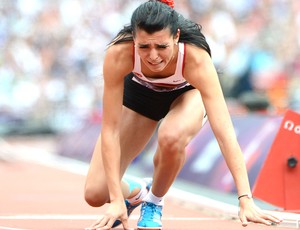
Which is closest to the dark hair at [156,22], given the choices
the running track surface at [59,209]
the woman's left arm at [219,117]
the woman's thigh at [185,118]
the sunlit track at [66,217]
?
the woman's left arm at [219,117]

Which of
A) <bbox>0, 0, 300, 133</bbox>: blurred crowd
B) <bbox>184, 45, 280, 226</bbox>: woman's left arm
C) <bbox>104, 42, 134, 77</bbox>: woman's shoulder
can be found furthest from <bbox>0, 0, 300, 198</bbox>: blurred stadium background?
<bbox>184, 45, 280, 226</bbox>: woman's left arm

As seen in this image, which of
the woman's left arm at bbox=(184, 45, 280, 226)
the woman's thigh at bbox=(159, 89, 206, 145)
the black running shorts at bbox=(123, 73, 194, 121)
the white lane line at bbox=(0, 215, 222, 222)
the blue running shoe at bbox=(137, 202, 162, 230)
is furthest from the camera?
the white lane line at bbox=(0, 215, 222, 222)

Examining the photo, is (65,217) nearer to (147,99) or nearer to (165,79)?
(147,99)

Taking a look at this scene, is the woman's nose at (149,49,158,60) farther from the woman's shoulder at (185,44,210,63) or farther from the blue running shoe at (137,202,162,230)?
the blue running shoe at (137,202,162,230)

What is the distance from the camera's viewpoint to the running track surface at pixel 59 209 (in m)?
7.63

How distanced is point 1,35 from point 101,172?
1781 cm

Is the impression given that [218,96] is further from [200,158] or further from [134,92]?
[200,158]

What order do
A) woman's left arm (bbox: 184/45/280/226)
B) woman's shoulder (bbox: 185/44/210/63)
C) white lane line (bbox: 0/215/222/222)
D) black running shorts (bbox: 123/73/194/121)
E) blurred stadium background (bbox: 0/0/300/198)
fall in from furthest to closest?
blurred stadium background (bbox: 0/0/300/198), white lane line (bbox: 0/215/222/222), black running shorts (bbox: 123/73/194/121), woman's shoulder (bbox: 185/44/210/63), woman's left arm (bbox: 184/45/280/226)

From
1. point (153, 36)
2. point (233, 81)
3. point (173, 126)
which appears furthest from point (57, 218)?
point (233, 81)

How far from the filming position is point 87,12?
79.4ft

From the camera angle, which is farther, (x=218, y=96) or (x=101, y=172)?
(x=101, y=172)

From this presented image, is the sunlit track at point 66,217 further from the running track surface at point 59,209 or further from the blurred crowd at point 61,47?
the blurred crowd at point 61,47

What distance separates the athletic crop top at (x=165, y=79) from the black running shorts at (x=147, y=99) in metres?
0.05

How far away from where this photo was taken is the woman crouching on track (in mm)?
6148
